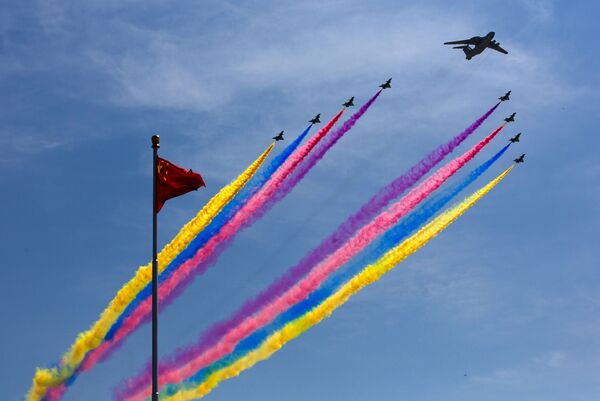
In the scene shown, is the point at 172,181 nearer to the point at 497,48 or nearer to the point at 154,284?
the point at 154,284

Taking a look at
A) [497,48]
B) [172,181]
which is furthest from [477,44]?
[172,181]

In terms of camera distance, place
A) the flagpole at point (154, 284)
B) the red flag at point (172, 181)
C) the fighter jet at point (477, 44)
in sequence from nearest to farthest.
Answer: the flagpole at point (154, 284), the red flag at point (172, 181), the fighter jet at point (477, 44)

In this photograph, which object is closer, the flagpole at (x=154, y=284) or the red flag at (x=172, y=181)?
the flagpole at (x=154, y=284)

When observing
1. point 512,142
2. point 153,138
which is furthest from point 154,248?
point 512,142

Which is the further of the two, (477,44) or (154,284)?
(477,44)

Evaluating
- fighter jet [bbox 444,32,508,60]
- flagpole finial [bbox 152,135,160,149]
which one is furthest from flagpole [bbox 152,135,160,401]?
fighter jet [bbox 444,32,508,60]

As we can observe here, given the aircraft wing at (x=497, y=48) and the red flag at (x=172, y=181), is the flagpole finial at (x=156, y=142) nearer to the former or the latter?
the red flag at (x=172, y=181)

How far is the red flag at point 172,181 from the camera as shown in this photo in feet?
200

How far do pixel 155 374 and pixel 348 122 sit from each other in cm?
7097

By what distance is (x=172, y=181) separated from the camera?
204 feet

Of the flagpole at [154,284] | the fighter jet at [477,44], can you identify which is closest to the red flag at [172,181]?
the flagpole at [154,284]

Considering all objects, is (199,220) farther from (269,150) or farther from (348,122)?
(348,122)

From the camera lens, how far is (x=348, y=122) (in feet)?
401

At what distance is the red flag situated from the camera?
61.1 meters
